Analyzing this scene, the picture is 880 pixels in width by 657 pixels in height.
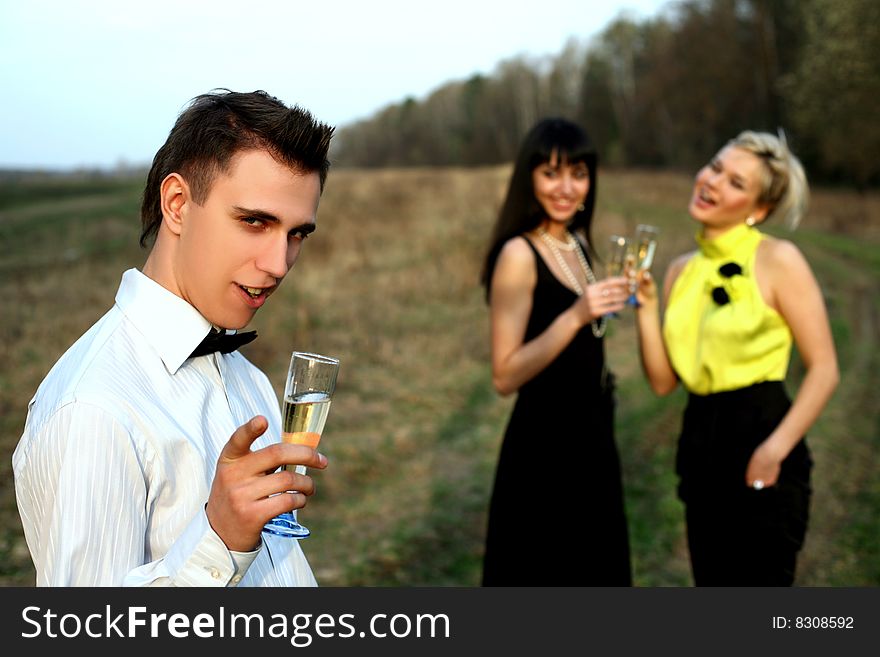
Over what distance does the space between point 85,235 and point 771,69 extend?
31744 millimetres

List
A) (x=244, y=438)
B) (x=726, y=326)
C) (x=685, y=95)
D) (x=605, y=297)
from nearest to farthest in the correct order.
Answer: (x=244, y=438) → (x=605, y=297) → (x=726, y=326) → (x=685, y=95)

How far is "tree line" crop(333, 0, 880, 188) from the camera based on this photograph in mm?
25797

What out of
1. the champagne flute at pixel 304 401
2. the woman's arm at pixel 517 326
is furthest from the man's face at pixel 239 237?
the woman's arm at pixel 517 326

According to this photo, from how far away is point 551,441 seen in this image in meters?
3.81

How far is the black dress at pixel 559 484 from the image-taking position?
12.5 feet

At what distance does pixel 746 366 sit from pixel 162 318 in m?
2.67

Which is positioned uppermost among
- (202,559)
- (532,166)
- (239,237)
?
(532,166)

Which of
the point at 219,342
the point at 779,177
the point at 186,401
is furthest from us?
the point at 779,177

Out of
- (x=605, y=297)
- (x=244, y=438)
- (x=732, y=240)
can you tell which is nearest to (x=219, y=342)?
(x=244, y=438)

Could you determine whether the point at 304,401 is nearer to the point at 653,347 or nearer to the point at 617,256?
the point at 617,256

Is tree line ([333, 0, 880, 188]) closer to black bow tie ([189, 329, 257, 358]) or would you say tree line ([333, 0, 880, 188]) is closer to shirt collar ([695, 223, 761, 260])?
shirt collar ([695, 223, 761, 260])

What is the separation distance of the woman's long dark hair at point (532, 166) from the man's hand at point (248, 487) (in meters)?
2.72
